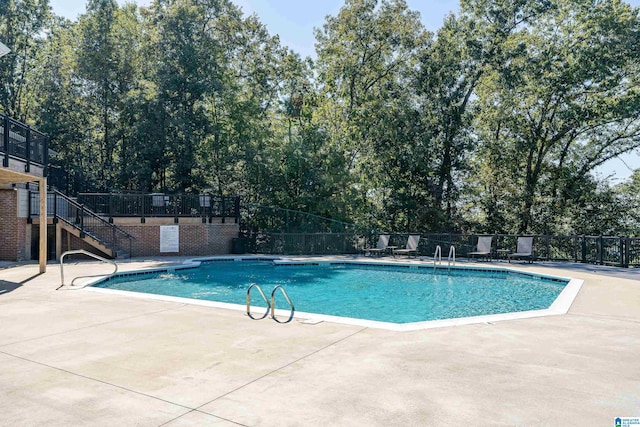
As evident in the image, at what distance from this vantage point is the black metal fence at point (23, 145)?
11320 millimetres

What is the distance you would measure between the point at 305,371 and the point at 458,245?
639 inches

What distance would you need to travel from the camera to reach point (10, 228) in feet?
53.8

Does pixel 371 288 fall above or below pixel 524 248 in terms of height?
below

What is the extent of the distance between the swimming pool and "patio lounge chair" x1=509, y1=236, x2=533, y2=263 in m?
2.07

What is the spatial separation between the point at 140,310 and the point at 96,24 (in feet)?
83.3

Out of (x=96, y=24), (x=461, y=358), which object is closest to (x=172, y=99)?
(x=96, y=24)

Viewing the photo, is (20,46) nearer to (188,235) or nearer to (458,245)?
(188,235)

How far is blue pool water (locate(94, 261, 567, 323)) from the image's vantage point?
33.3 feet

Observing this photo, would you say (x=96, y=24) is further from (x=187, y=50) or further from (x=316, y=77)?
(x=316, y=77)

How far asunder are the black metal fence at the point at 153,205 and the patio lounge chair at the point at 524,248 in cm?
1298

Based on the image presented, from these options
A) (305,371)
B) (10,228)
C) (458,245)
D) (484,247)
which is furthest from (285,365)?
(10,228)

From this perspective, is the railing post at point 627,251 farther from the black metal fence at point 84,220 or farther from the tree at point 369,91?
the black metal fence at point 84,220

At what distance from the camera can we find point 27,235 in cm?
1694

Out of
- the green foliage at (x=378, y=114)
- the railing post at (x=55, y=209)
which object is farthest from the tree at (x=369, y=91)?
the railing post at (x=55, y=209)
